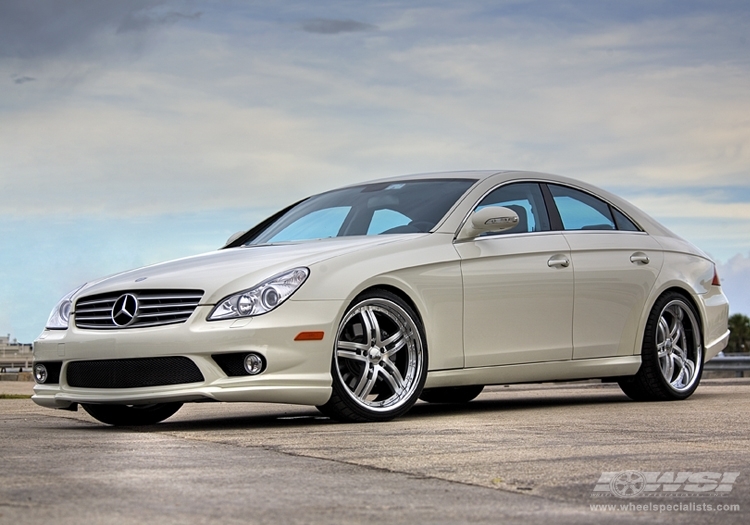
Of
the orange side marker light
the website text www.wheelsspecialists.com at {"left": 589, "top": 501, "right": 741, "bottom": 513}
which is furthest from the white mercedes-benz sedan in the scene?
the website text www.wheelsspecialists.com at {"left": 589, "top": 501, "right": 741, "bottom": 513}

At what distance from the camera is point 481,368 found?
766 cm

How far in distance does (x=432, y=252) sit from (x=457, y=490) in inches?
136

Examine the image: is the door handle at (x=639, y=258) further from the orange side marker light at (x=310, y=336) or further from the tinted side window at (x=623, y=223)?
the orange side marker light at (x=310, y=336)

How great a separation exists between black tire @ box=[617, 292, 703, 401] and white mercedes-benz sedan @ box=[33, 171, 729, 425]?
2cm

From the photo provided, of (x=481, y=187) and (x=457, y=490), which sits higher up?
(x=481, y=187)

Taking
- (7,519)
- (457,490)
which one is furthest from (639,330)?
(7,519)

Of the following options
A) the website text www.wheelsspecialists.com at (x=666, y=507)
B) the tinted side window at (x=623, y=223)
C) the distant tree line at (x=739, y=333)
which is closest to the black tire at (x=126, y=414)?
the tinted side window at (x=623, y=223)

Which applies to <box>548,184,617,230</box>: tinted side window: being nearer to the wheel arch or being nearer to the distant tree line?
the wheel arch

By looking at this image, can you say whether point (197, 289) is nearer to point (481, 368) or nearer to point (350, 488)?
point (481, 368)

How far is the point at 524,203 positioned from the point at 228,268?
2.51 m

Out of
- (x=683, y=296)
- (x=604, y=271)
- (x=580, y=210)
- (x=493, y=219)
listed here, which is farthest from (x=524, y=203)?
(x=683, y=296)

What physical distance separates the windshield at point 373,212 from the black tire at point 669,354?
79.1 inches

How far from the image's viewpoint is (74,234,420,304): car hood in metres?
6.73

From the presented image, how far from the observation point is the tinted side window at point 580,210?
28.5 ft
